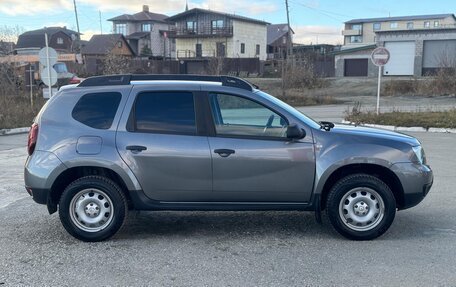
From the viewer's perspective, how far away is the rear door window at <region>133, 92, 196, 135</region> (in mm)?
5125

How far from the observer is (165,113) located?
5184mm

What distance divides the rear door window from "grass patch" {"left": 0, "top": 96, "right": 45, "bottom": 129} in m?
13.2

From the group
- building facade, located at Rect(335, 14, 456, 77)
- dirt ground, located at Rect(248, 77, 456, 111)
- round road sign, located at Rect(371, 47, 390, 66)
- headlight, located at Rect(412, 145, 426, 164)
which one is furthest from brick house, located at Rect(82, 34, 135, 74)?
headlight, located at Rect(412, 145, 426, 164)

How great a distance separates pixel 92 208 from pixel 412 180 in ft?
11.5

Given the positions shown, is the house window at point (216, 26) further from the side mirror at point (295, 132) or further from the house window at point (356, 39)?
the side mirror at point (295, 132)

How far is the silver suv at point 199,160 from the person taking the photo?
16.6ft

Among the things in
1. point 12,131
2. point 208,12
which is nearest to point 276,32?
point 208,12

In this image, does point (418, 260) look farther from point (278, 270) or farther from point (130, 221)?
point (130, 221)

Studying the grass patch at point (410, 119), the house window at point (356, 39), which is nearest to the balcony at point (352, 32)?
the house window at point (356, 39)

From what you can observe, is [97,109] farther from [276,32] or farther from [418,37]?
[276,32]

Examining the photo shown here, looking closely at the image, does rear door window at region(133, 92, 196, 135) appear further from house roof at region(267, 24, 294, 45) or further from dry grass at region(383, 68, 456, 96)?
house roof at region(267, 24, 294, 45)

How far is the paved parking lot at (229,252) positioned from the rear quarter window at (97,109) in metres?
1.33

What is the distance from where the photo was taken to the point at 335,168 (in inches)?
199

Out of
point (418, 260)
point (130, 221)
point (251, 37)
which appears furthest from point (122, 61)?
point (251, 37)
